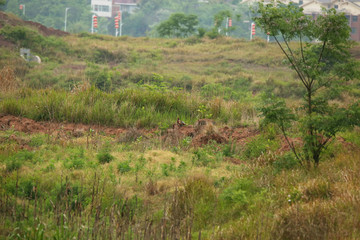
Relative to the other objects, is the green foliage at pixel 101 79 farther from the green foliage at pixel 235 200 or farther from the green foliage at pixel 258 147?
the green foliage at pixel 235 200

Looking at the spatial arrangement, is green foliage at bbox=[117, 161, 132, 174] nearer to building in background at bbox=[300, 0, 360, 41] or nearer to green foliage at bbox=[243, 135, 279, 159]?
green foliage at bbox=[243, 135, 279, 159]

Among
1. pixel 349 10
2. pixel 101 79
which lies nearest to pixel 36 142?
pixel 101 79

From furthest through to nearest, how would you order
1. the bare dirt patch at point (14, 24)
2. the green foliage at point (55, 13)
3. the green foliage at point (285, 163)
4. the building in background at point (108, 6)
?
the building in background at point (108, 6), the green foliage at point (55, 13), the bare dirt patch at point (14, 24), the green foliage at point (285, 163)

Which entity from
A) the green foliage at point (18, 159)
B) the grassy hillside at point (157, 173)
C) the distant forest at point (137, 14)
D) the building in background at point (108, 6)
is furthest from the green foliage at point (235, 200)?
the building in background at point (108, 6)

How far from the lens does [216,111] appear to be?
12.9 meters

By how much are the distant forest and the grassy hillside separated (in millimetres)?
53852

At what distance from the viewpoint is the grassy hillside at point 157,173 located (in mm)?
4820

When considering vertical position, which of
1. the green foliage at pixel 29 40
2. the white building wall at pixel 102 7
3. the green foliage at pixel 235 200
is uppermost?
the white building wall at pixel 102 7

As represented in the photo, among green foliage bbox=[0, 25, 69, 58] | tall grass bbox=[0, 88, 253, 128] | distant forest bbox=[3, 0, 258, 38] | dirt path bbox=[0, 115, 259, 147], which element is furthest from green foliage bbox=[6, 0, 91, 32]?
dirt path bbox=[0, 115, 259, 147]

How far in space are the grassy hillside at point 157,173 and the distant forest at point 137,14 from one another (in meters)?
53.9

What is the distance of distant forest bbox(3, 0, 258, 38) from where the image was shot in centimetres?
6838

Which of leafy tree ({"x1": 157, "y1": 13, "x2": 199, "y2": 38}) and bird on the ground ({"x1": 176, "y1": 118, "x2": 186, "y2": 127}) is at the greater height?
leafy tree ({"x1": 157, "y1": 13, "x2": 199, "y2": 38})

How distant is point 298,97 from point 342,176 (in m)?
15.7

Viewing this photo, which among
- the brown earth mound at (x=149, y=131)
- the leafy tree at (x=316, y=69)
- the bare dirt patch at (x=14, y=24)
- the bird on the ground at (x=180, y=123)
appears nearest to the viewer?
the leafy tree at (x=316, y=69)
